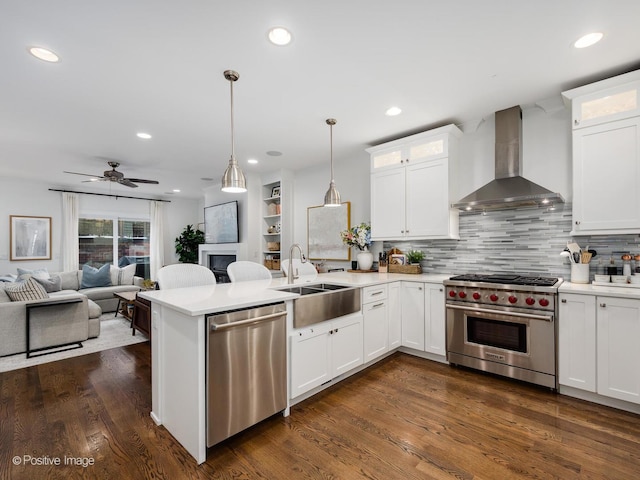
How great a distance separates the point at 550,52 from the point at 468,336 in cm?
244

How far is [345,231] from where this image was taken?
4.54 m

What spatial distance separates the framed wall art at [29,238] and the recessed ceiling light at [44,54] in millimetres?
5923

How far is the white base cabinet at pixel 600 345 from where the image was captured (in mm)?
2215

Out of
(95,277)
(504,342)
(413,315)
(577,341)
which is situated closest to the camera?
(577,341)

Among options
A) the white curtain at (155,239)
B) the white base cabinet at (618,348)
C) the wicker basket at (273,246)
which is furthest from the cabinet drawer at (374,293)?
the white curtain at (155,239)

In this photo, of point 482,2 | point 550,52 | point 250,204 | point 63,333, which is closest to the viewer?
point 482,2

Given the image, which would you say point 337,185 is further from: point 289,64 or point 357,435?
point 357,435

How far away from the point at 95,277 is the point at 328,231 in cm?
471

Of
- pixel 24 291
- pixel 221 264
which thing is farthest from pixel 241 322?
pixel 221 264

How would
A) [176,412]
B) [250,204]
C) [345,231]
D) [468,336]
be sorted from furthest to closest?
[250,204] → [345,231] → [468,336] → [176,412]

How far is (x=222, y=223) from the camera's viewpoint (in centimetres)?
635

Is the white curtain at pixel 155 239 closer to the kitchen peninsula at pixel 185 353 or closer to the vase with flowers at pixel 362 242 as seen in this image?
the vase with flowers at pixel 362 242

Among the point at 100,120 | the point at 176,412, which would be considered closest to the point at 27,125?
the point at 100,120

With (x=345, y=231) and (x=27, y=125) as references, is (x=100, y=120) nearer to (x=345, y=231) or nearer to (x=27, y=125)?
(x=27, y=125)
